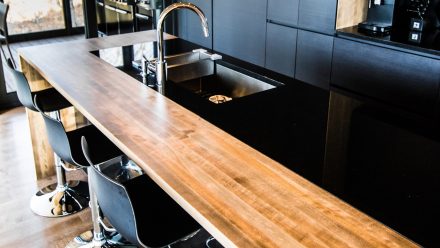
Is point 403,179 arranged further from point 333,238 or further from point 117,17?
point 117,17

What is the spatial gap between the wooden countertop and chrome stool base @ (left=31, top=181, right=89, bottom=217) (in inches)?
38.8

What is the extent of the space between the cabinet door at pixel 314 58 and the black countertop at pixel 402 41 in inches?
7.1

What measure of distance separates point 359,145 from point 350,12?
7.62 feet

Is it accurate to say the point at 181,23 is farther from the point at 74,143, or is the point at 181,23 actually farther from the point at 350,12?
the point at 74,143

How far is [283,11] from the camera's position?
3.94 meters

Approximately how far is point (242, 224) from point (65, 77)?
1498 mm

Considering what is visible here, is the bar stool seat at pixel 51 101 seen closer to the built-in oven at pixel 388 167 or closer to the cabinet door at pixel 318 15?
the built-in oven at pixel 388 167

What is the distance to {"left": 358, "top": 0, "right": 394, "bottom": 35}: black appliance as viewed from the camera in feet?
11.0

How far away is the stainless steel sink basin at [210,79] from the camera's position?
Answer: 2.44m

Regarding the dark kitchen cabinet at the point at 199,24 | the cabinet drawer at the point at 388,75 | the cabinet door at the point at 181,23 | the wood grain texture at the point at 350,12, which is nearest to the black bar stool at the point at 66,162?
the cabinet drawer at the point at 388,75

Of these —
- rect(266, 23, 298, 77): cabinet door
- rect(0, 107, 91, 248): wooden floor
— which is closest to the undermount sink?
rect(0, 107, 91, 248): wooden floor

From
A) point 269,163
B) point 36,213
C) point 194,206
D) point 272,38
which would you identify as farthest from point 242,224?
point 272,38

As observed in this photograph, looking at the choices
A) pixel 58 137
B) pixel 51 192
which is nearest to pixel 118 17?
pixel 51 192

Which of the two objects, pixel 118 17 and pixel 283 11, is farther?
pixel 118 17
